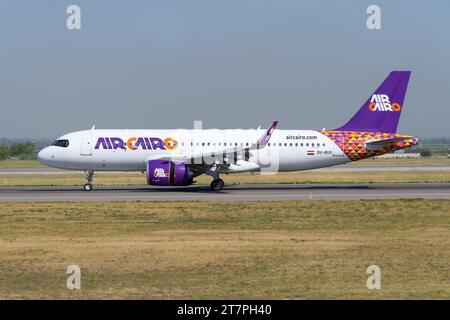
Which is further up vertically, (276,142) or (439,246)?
(276,142)

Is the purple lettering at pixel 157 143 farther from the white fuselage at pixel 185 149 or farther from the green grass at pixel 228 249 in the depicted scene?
the green grass at pixel 228 249

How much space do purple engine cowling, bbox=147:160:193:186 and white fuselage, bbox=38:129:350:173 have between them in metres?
2.43

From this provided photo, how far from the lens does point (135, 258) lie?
1775 cm

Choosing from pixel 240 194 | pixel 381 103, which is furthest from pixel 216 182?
pixel 381 103

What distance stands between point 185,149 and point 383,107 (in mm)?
12842

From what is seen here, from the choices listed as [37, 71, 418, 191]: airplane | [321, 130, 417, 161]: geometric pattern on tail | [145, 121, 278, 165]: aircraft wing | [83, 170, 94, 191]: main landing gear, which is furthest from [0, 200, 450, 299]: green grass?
[321, 130, 417, 161]: geometric pattern on tail

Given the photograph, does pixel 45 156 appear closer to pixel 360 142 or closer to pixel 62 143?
pixel 62 143

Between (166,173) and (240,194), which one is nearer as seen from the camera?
(240,194)

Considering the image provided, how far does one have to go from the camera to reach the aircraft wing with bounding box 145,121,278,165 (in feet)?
128

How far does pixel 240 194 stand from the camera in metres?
36.5

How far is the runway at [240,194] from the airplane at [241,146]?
5.11ft
